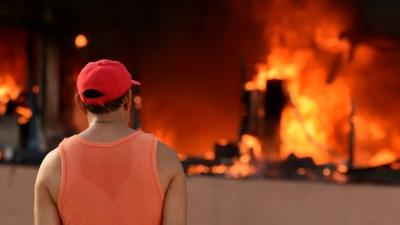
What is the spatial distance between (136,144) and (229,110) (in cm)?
386

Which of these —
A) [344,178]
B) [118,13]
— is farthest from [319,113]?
[118,13]

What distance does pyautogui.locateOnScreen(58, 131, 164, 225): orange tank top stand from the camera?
2.23 meters

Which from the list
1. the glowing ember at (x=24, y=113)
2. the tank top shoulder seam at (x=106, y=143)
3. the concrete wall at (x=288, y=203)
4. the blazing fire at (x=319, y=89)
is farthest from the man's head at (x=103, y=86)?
the glowing ember at (x=24, y=113)

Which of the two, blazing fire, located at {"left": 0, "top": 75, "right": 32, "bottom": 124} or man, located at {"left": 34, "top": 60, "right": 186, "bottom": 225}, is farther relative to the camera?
blazing fire, located at {"left": 0, "top": 75, "right": 32, "bottom": 124}

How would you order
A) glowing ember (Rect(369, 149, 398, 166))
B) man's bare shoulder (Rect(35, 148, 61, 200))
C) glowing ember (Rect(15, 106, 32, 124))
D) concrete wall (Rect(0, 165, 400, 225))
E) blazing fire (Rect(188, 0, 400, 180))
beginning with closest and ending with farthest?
man's bare shoulder (Rect(35, 148, 61, 200)), concrete wall (Rect(0, 165, 400, 225)), glowing ember (Rect(369, 149, 398, 166)), blazing fire (Rect(188, 0, 400, 180)), glowing ember (Rect(15, 106, 32, 124))

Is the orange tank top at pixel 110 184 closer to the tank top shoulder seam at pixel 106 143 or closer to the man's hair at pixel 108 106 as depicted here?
the tank top shoulder seam at pixel 106 143

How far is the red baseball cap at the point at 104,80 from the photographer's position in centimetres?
225

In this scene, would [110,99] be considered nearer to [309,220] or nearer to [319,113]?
[309,220]

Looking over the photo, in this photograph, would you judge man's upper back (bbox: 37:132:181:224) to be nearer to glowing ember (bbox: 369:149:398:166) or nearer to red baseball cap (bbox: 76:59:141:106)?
red baseball cap (bbox: 76:59:141:106)

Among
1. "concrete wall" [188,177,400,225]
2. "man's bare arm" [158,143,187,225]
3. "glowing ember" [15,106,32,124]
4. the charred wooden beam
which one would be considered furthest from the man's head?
"glowing ember" [15,106,32,124]

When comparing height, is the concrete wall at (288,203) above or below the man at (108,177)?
below

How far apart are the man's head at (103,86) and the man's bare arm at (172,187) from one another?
20cm

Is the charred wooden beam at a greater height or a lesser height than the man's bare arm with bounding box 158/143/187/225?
lesser

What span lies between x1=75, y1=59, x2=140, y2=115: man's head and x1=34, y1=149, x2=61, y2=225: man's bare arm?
0.19m
